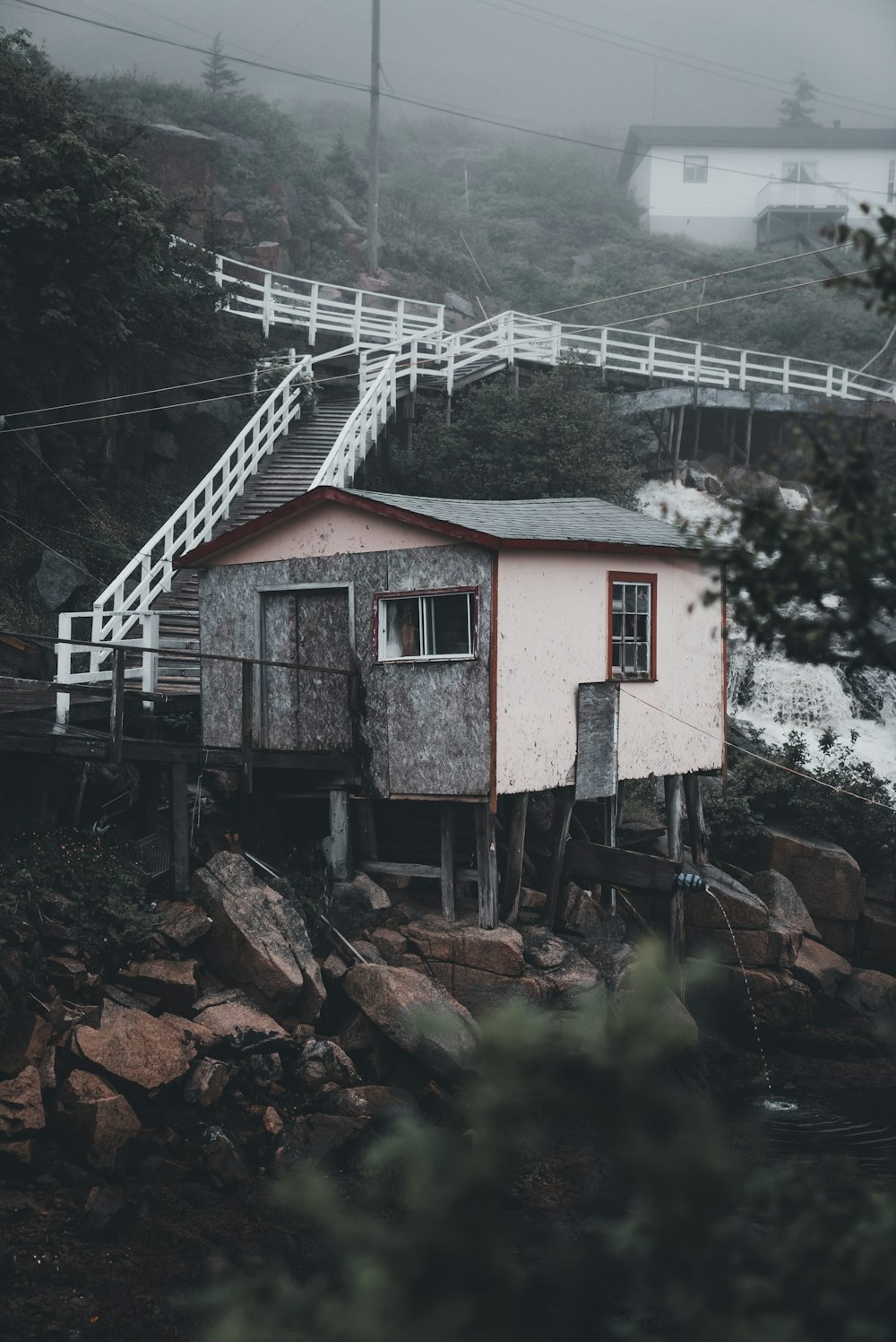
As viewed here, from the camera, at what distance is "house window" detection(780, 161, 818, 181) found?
66.5 m

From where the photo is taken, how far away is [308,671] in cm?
1727

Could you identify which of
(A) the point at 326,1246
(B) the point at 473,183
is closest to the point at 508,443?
(A) the point at 326,1246

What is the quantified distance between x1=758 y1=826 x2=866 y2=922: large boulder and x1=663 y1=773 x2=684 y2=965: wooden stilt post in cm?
244

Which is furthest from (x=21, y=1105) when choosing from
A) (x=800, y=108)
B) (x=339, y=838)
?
(x=800, y=108)

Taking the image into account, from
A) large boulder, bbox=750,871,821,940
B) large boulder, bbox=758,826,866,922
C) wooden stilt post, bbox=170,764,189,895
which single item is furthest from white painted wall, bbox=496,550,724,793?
wooden stilt post, bbox=170,764,189,895

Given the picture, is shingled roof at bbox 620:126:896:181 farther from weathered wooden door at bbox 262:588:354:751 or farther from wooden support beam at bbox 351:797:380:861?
wooden support beam at bbox 351:797:380:861

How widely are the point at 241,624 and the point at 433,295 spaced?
36.5 meters

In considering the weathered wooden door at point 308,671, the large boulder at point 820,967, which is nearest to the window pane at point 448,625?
the weathered wooden door at point 308,671

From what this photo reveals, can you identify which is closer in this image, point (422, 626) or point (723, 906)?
point (422, 626)

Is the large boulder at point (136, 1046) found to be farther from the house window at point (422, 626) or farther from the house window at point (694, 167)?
the house window at point (694, 167)

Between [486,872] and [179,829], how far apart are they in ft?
13.2

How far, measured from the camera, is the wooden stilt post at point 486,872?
16.4 m

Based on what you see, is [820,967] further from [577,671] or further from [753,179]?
[753,179]

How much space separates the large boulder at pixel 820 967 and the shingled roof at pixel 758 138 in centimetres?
5847
